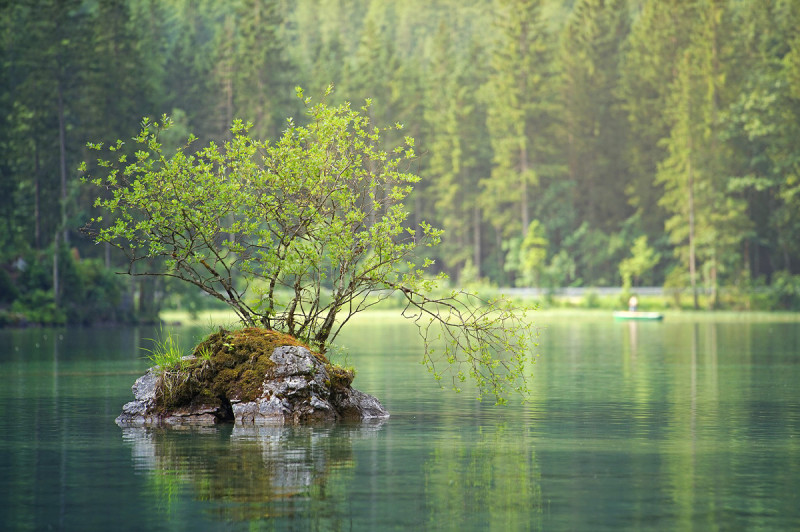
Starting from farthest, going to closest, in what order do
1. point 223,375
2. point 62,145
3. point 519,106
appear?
point 519,106
point 62,145
point 223,375

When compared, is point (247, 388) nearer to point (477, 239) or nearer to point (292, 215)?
point (292, 215)

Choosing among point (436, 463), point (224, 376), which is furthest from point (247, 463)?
point (224, 376)

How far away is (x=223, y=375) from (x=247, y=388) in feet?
1.91

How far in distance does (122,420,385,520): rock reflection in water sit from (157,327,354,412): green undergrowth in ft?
3.70

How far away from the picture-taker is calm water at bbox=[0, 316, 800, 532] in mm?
14367

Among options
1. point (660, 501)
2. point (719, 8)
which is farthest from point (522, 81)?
point (660, 501)

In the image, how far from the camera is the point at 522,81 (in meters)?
131

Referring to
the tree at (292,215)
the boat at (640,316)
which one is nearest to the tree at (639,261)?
the boat at (640,316)

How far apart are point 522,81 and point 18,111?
6073 centimetres

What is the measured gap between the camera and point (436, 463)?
18688mm

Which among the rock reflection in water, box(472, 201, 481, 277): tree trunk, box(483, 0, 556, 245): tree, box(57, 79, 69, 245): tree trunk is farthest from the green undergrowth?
box(472, 201, 481, 277): tree trunk

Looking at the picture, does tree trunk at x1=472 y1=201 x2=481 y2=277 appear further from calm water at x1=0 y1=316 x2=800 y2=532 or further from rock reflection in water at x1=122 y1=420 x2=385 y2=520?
rock reflection in water at x1=122 y1=420 x2=385 y2=520

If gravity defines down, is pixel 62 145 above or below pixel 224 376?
above

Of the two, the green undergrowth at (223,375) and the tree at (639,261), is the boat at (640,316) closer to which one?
the tree at (639,261)
